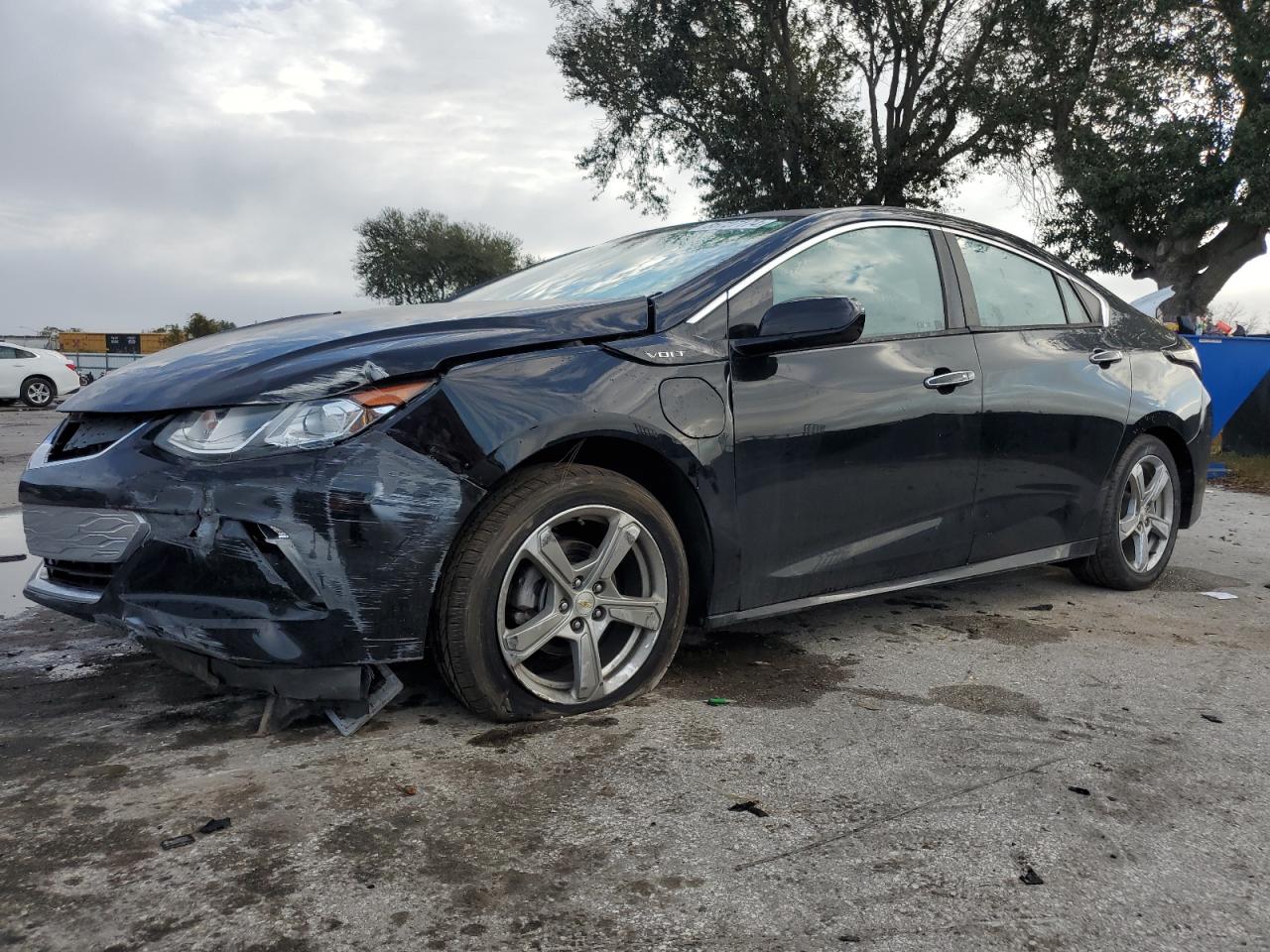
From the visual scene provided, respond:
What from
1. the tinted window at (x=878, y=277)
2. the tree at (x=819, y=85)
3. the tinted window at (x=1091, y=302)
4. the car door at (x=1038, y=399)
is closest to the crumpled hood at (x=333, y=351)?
the tinted window at (x=878, y=277)

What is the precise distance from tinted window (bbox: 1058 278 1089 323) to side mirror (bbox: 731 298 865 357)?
169 cm

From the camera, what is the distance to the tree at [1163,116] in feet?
61.7

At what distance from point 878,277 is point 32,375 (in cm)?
2291

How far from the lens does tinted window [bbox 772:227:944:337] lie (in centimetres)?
353

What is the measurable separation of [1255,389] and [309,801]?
37.6 ft

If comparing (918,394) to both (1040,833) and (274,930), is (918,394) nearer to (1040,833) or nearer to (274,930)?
(1040,833)

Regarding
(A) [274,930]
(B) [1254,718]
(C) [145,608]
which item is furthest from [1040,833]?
(C) [145,608]

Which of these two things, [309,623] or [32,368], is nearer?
[309,623]

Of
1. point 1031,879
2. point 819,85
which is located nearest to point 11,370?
point 819,85

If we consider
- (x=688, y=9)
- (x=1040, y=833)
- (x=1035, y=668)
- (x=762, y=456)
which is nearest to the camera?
(x=1040, y=833)

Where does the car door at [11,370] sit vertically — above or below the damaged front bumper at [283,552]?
above

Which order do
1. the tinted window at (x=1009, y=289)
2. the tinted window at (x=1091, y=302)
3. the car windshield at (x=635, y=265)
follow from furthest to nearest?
the tinted window at (x=1091, y=302)
the tinted window at (x=1009, y=289)
the car windshield at (x=635, y=265)

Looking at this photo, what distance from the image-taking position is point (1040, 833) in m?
2.36

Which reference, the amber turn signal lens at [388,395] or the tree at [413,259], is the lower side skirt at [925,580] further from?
the tree at [413,259]
